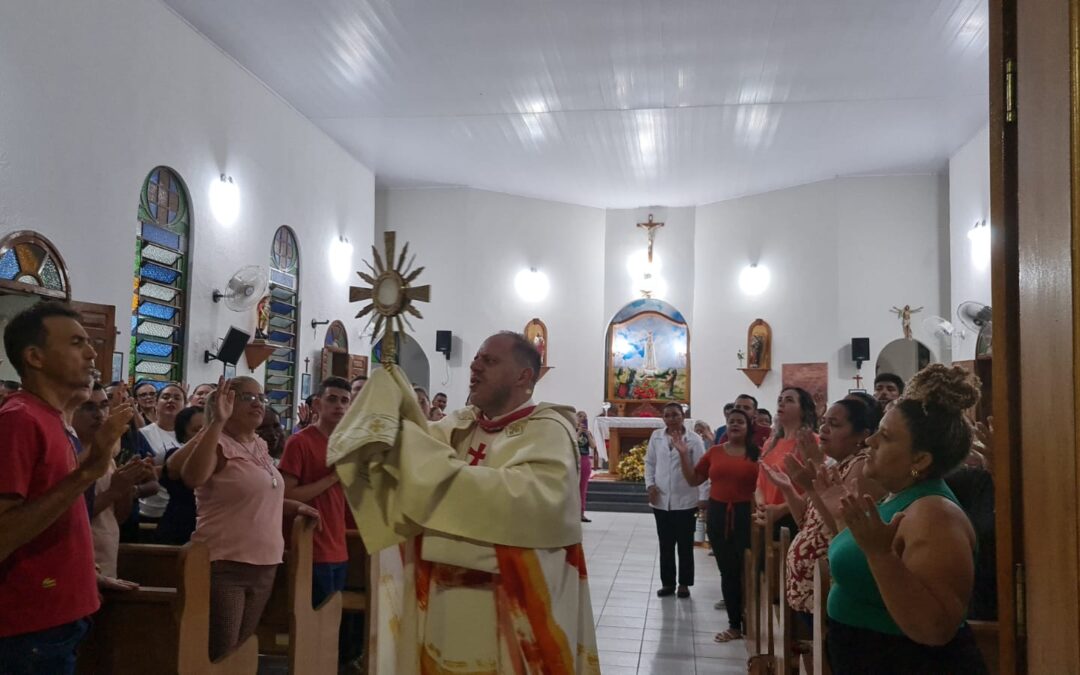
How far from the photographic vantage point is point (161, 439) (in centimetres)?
517

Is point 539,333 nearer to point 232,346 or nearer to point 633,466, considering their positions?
point 633,466

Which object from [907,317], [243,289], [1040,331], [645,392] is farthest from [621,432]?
[1040,331]

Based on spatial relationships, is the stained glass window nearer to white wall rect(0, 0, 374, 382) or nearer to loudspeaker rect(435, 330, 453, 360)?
white wall rect(0, 0, 374, 382)

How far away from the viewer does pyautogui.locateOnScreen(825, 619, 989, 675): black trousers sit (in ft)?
6.89

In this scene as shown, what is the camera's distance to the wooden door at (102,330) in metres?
6.46

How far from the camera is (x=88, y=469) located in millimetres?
2246

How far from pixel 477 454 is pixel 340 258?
1008cm

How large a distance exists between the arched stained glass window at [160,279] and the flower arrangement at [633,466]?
7904 millimetres

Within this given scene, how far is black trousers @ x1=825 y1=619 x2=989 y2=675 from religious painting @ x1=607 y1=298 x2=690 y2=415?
13.7 m

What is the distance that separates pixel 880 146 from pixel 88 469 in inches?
473

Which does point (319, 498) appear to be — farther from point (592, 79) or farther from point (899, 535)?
point (592, 79)

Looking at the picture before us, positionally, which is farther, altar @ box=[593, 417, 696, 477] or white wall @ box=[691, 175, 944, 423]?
altar @ box=[593, 417, 696, 477]

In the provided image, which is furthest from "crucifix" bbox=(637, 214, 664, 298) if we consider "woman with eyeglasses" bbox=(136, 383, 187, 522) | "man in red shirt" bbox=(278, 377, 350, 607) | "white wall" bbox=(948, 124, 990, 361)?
"man in red shirt" bbox=(278, 377, 350, 607)

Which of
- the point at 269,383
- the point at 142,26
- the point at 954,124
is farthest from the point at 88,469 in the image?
the point at 954,124
